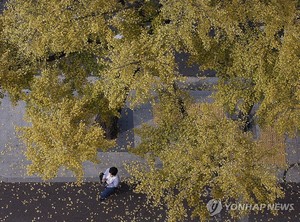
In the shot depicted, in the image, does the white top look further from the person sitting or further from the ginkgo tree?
the ginkgo tree

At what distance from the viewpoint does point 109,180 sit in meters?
13.7

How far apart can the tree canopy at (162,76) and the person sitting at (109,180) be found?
217 cm

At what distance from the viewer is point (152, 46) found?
33.8ft

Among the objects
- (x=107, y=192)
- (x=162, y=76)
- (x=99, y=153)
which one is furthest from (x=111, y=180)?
(x=162, y=76)

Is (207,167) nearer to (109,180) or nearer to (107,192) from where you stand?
(109,180)

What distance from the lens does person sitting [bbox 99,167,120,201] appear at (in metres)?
13.7

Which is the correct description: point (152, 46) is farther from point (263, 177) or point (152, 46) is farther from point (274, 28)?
point (263, 177)

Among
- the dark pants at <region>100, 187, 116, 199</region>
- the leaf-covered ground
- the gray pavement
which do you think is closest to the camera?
the dark pants at <region>100, 187, 116, 199</region>

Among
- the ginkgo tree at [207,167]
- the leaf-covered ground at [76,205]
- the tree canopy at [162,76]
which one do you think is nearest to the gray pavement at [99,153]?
the leaf-covered ground at [76,205]

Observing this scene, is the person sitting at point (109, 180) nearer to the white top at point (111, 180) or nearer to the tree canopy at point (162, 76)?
the white top at point (111, 180)

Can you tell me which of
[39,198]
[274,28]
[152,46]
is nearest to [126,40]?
[152,46]

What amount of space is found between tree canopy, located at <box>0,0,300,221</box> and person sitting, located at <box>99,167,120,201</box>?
85.4 inches

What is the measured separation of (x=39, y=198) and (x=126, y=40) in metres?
6.60

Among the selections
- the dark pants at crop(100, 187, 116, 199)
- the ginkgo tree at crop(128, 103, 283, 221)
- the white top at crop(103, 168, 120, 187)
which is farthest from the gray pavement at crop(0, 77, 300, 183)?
the ginkgo tree at crop(128, 103, 283, 221)
